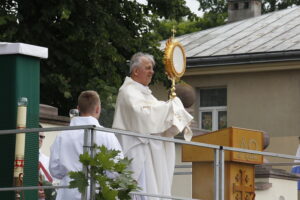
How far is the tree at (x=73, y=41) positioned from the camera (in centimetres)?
2086

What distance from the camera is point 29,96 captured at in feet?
34.4

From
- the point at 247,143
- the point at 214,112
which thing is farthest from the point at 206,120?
the point at 247,143

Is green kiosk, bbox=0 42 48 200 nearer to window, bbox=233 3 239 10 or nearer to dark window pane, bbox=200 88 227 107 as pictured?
dark window pane, bbox=200 88 227 107

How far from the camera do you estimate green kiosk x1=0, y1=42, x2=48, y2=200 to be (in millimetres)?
10344

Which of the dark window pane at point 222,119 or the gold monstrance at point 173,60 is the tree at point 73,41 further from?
the gold monstrance at point 173,60

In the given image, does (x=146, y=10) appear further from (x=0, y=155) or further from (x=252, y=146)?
(x=0, y=155)

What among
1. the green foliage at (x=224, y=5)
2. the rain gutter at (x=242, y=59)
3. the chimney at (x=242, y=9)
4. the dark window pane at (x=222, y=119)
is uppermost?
the green foliage at (x=224, y=5)

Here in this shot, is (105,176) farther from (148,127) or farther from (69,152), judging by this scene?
(148,127)

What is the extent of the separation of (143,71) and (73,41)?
1086 cm

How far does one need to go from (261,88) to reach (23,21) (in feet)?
30.8

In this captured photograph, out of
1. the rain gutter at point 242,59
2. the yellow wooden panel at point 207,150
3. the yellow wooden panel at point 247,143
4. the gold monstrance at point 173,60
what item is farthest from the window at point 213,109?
the gold monstrance at point 173,60

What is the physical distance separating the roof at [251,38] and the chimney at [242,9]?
295cm

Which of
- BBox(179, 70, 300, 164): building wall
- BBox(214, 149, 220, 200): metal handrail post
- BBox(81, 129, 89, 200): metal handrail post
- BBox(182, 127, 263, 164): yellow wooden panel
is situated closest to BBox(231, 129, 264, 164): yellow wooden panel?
BBox(182, 127, 263, 164): yellow wooden panel

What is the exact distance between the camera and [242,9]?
125 ft
